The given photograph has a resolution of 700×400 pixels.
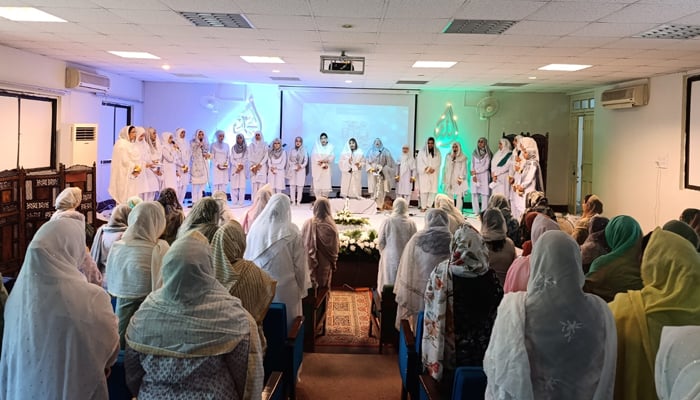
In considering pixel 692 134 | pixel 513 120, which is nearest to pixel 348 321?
pixel 692 134

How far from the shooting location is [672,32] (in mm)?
5562

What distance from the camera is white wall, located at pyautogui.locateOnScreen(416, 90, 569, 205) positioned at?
40.8 feet

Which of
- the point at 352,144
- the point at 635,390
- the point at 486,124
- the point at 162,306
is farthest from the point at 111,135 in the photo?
the point at 635,390

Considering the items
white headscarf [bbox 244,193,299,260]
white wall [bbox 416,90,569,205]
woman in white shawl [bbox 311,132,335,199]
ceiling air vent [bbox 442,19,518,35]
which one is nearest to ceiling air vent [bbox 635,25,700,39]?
ceiling air vent [bbox 442,19,518,35]

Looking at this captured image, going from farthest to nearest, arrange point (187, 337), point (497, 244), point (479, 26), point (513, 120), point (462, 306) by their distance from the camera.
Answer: point (513, 120)
point (479, 26)
point (497, 244)
point (462, 306)
point (187, 337)

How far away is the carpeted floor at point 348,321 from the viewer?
466 centimetres

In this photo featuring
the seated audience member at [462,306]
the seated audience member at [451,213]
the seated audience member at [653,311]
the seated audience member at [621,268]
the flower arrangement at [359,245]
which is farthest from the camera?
the flower arrangement at [359,245]

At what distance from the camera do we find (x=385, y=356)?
167 inches

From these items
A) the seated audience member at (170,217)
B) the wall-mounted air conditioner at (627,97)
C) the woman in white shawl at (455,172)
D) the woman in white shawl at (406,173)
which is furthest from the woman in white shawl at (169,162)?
the wall-mounted air conditioner at (627,97)

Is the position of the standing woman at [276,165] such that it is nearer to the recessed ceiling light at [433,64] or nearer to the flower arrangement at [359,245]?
the recessed ceiling light at [433,64]

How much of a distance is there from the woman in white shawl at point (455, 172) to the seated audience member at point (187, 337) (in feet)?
32.8

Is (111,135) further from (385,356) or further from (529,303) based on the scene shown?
(529,303)

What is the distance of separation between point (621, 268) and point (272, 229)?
221 cm

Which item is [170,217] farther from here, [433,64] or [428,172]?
[428,172]
